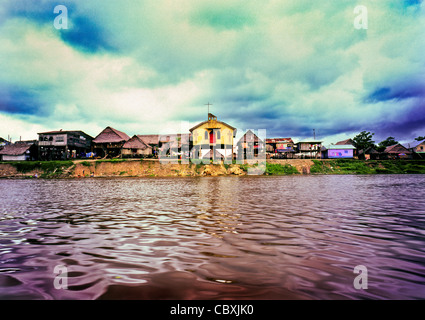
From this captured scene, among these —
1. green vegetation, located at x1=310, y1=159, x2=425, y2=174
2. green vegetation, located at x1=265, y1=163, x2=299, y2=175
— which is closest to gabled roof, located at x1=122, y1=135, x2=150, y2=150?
green vegetation, located at x1=265, y1=163, x2=299, y2=175

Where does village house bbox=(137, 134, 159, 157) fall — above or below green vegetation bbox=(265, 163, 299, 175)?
above

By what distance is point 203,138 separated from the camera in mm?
55219

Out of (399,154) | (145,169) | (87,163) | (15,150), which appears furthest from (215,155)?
(399,154)

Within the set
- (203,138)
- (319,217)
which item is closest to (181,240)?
(319,217)

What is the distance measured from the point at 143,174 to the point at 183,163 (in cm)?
931

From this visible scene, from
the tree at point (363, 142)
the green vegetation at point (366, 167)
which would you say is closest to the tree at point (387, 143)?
the tree at point (363, 142)

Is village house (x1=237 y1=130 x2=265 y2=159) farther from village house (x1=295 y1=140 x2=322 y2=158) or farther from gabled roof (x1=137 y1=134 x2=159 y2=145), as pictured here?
gabled roof (x1=137 y1=134 x2=159 y2=145)

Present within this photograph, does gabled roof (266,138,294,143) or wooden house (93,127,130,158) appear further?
gabled roof (266,138,294,143)

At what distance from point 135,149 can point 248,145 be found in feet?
110

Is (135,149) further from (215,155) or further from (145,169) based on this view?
(215,155)

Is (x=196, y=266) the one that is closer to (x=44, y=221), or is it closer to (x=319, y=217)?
(x=319, y=217)

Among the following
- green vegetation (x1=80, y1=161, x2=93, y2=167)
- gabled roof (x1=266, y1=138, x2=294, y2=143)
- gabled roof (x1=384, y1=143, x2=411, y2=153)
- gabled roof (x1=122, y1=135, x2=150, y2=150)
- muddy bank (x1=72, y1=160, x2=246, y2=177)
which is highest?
gabled roof (x1=266, y1=138, x2=294, y2=143)

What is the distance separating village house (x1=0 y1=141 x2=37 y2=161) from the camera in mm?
58469

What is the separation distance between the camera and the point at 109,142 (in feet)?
201
